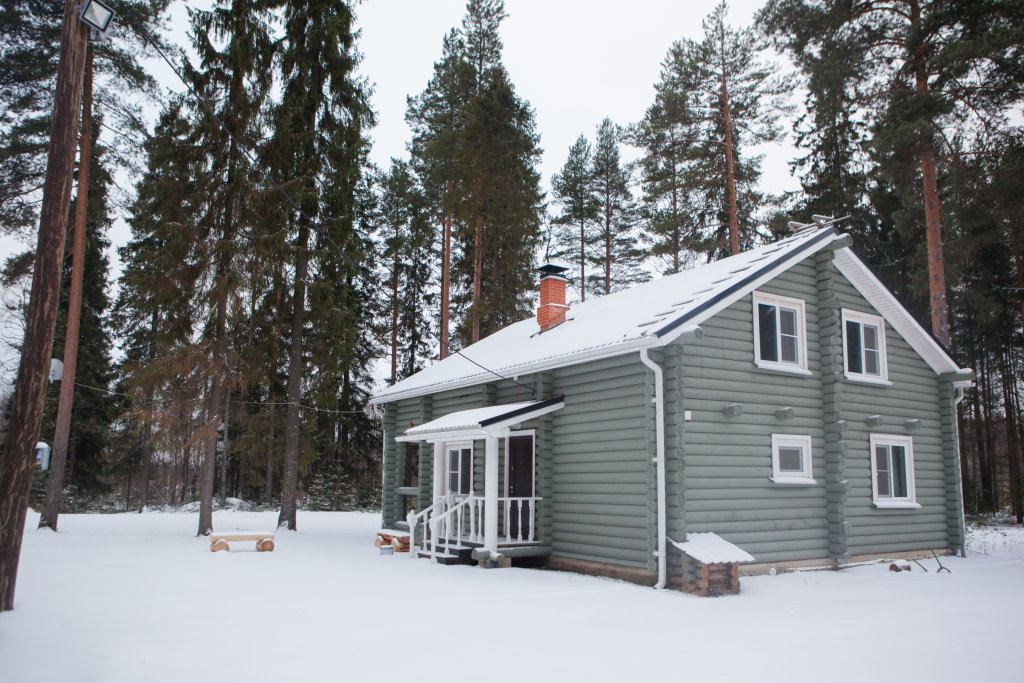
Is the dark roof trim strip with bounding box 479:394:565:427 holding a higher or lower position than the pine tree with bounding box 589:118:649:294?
lower

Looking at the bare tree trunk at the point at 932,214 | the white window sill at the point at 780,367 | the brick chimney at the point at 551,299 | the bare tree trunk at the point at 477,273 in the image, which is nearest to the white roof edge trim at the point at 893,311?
the bare tree trunk at the point at 932,214

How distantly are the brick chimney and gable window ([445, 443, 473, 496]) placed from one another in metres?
3.21

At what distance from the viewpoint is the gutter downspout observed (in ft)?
34.0

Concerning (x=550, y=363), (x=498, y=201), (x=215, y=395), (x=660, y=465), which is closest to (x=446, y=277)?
(x=498, y=201)

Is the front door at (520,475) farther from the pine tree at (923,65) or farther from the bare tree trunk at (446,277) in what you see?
the bare tree trunk at (446,277)

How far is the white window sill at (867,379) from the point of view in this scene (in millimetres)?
13336

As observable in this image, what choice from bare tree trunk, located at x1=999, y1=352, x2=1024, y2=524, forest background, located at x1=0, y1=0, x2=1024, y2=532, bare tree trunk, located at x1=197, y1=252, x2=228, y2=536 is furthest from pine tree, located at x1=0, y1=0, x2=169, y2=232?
bare tree trunk, located at x1=999, y1=352, x2=1024, y2=524

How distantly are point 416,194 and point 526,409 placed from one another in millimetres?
19262

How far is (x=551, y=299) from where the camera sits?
16250mm

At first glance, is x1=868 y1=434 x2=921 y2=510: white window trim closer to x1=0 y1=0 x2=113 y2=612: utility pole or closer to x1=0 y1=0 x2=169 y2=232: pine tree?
x1=0 y1=0 x2=113 y2=612: utility pole

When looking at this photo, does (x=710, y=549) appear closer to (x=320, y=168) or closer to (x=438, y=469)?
(x=438, y=469)

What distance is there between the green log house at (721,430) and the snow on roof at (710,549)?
15 centimetres

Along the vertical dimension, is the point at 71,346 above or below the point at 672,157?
below

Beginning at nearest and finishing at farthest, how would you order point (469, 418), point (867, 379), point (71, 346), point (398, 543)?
point (469, 418) < point (867, 379) < point (398, 543) < point (71, 346)
